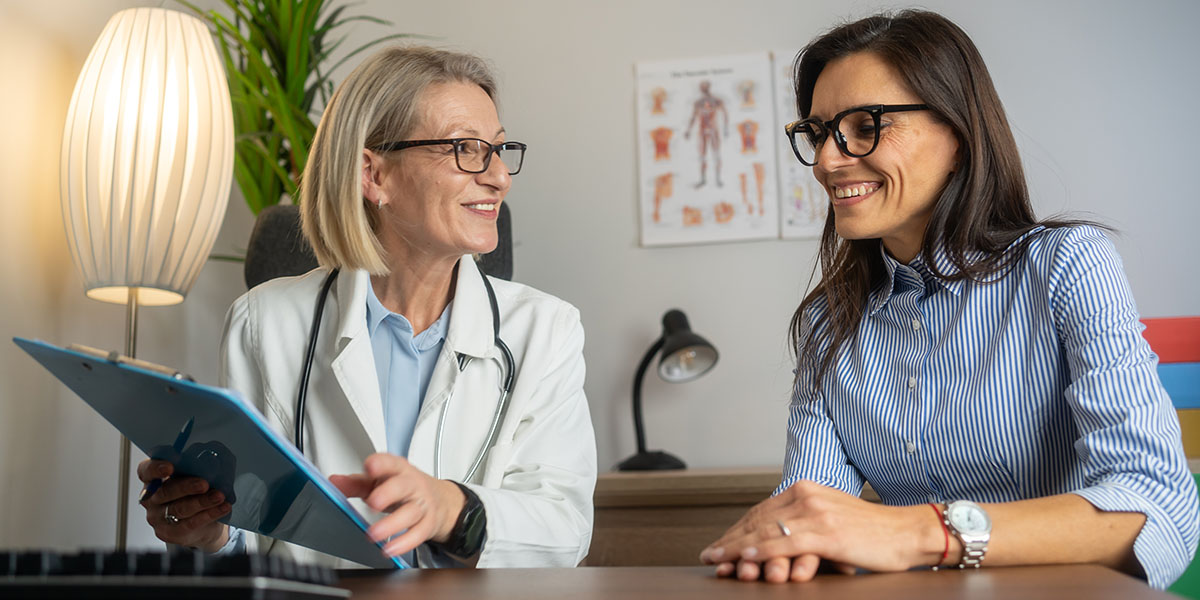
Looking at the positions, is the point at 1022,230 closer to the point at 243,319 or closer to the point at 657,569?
the point at 657,569

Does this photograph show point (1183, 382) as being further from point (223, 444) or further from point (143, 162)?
point (143, 162)

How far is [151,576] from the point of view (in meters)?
0.57

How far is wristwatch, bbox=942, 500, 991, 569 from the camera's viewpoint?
0.85 m

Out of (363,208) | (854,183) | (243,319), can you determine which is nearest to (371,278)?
(363,208)

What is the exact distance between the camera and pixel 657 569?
872 mm

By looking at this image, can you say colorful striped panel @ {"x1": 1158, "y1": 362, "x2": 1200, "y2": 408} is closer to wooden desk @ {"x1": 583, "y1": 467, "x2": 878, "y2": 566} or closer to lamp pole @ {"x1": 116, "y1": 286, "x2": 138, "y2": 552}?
wooden desk @ {"x1": 583, "y1": 467, "x2": 878, "y2": 566}

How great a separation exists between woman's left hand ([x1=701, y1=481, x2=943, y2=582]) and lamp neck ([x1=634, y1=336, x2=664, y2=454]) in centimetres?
178

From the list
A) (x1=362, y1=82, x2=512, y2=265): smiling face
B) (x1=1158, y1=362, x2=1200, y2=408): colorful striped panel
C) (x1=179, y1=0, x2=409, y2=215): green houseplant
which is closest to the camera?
(x1=362, y1=82, x2=512, y2=265): smiling face

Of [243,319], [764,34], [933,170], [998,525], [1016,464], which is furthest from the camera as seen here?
[764,34]

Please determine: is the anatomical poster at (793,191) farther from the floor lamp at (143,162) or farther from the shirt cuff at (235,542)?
the shirt cuff at (235,542)

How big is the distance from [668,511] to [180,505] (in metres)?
1.46

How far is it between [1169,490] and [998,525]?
22 centimetres

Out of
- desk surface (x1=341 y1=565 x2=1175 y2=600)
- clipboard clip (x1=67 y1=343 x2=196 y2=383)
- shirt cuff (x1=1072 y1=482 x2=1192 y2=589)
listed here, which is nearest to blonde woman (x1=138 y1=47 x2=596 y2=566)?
desk surface (x1=341 y1=565 x2=1175 y2=600)

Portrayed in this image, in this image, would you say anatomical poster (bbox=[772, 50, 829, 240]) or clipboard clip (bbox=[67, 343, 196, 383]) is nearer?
clipboard clip (bbox=[67, 343, 196, 383])
